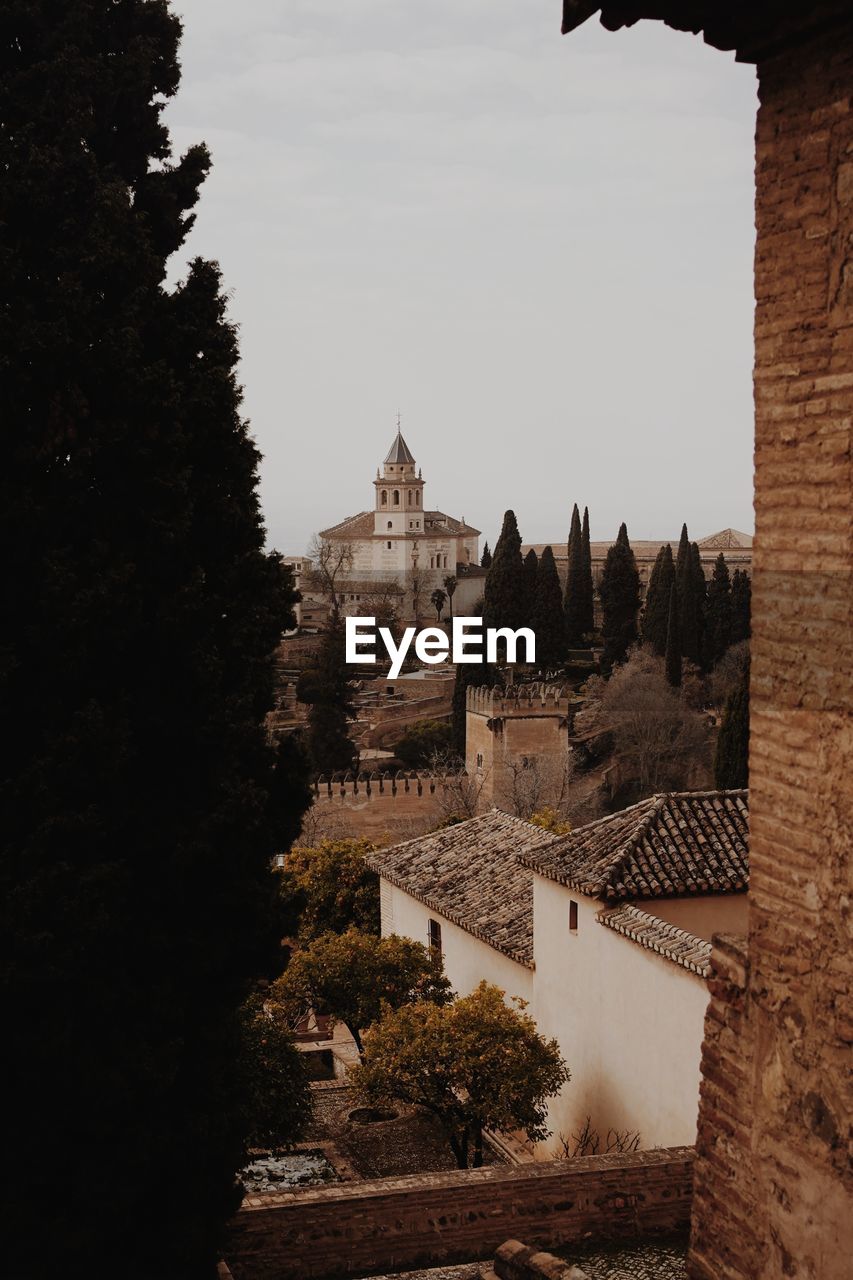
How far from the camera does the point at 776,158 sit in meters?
2.70

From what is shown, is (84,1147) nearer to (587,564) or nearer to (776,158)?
(776,158)

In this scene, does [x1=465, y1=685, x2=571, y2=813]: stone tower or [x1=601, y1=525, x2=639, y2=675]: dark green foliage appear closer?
[x1=465, y1=685, x2=571, y2=813]: stone tower

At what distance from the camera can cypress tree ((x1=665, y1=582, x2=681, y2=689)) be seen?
1900 inches

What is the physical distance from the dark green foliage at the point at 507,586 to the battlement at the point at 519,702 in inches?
377

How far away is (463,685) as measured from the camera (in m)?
45.7

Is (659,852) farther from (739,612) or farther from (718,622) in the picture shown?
(739,612)

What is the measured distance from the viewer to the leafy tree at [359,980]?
13828mm

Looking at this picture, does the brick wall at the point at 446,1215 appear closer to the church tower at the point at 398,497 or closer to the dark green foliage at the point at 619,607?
the dark green foliage at the point at 619,607

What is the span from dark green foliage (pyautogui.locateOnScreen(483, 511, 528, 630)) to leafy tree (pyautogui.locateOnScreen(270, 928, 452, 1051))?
3865 cm

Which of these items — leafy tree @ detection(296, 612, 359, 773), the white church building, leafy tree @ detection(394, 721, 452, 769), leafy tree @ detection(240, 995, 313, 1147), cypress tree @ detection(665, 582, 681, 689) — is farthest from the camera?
cypress tree @ detection(665, 582, 681, 689)

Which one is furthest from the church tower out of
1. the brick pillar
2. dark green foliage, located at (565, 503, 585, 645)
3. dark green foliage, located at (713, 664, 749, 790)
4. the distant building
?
the brick pillar

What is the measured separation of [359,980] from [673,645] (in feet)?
119

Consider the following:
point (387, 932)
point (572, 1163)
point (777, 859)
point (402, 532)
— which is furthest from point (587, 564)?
point (777, 859)

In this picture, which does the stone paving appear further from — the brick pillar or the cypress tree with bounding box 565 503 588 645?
the cypress tree with bounding box 565 503 588 645
